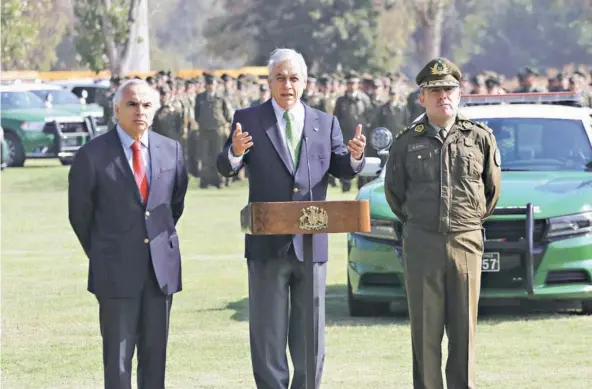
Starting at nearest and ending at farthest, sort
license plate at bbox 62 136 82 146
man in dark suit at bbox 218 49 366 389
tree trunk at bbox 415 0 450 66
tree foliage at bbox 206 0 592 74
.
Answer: man in dark suit at bbox 218 49 366 389 → license plate at bbox 62 136 82 146 → tree foliage at bbox 206 0 592 74 → tree trunk at bbox 415 0 450 66

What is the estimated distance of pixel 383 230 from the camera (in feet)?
41.2

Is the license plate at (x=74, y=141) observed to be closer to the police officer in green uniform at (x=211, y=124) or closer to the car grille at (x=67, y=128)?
the car grille at (x=67, y=128)

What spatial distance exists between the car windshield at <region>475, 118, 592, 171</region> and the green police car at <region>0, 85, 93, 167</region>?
25.5 meters

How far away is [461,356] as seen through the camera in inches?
336

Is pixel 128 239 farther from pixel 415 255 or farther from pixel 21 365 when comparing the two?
pixel 21 365

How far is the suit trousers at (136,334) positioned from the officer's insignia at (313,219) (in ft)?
3.76

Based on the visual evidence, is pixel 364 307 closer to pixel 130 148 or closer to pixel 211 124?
pixel 130 148

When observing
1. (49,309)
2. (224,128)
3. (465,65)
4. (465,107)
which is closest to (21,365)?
(49,309)

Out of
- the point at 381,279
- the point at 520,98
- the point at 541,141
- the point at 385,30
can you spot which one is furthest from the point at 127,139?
the point at 385,30

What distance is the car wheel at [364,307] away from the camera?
13047 mm

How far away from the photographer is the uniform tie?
8812mm

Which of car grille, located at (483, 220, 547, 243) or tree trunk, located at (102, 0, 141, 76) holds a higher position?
tree trunk, located at (102, 0, 141, 76)

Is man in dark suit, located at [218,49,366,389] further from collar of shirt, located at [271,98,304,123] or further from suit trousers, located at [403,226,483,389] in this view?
suit trousers, located at [403,226,483,389]

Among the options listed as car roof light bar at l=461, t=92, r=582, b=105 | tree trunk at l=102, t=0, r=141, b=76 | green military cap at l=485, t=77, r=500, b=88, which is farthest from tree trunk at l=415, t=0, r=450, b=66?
car roof light bar at l=461, t=92, r=582, b=105
